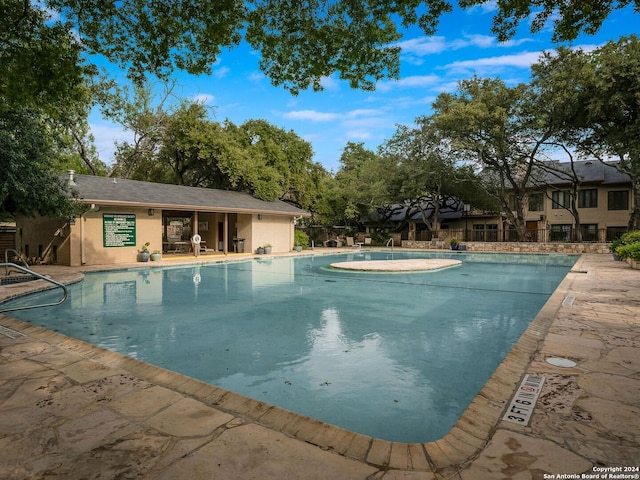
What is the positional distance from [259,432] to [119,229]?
15048mm

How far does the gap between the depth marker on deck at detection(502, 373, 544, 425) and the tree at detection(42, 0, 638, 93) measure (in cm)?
429

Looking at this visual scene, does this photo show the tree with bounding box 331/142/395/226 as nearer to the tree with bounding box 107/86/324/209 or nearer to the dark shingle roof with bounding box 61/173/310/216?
the tree with bounding box 107/86/324/209

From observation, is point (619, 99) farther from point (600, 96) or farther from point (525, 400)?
point (525, 400)

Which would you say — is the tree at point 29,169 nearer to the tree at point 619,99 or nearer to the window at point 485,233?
the tree at point 619,99

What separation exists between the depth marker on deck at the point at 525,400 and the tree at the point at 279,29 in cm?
429

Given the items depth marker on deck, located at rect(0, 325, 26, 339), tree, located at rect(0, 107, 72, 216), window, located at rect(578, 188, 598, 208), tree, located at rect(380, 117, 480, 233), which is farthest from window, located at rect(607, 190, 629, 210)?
depth marker on deck, located at rect(0, 325, 26, 339)

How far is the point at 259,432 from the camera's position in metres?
2.44

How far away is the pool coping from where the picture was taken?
218 cm

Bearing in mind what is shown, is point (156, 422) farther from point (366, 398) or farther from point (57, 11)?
point (57, 11)

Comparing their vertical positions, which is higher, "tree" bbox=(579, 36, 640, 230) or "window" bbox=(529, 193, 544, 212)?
"tree" bbox=(579, 36, 640, 230)

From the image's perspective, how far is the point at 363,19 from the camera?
5395 millimetres

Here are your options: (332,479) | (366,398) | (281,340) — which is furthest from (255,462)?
(281,340)


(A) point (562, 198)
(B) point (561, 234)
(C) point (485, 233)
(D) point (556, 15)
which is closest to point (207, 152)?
(C) point (485, 233)

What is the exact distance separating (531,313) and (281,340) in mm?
4950
